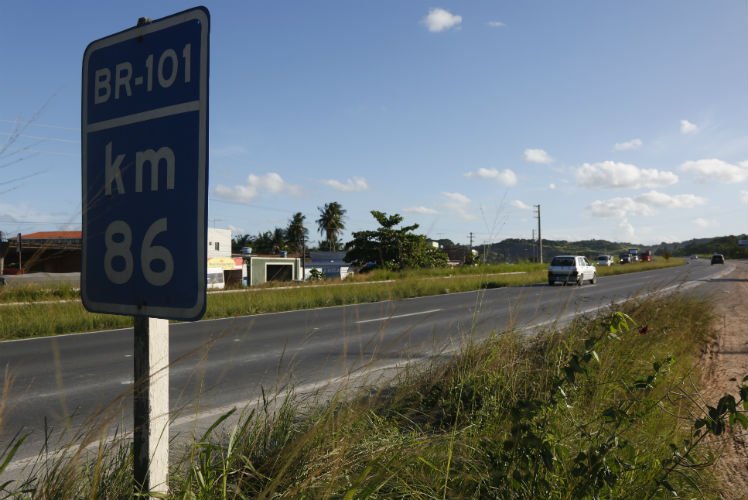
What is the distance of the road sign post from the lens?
6.28 feet

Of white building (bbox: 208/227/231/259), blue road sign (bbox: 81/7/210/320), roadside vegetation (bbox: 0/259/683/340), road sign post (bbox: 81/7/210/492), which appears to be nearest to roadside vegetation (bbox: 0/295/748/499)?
road sign post (bbox: 81/7/210/492)

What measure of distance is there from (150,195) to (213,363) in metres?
6.47

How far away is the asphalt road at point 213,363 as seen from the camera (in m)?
4.34

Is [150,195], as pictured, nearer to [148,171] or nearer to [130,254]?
[148,171]

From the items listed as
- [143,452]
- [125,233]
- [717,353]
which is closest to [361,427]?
[143,452]

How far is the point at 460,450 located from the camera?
3182 mm

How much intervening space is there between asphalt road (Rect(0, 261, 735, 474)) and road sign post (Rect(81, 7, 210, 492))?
0.22 meters

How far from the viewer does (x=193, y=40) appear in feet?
6.43

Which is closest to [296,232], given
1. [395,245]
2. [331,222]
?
[331,222]

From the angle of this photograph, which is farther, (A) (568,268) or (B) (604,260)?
(B) (604,260)

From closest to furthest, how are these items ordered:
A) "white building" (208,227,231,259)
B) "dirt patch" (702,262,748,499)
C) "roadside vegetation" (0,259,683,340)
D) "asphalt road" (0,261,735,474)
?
"dirt patch" (702,262,748,499)
"asphalt road" (0,261,735,474)
"roadside vegetation" (0,259,683,340)
"white building" (208,227,231,259)

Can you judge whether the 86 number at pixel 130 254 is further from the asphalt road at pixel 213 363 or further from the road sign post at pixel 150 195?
the asphalt road at pixel 213 363

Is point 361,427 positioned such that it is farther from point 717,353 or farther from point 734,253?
point 734,253

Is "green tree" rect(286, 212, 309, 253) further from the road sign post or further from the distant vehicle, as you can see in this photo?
the road sign post
